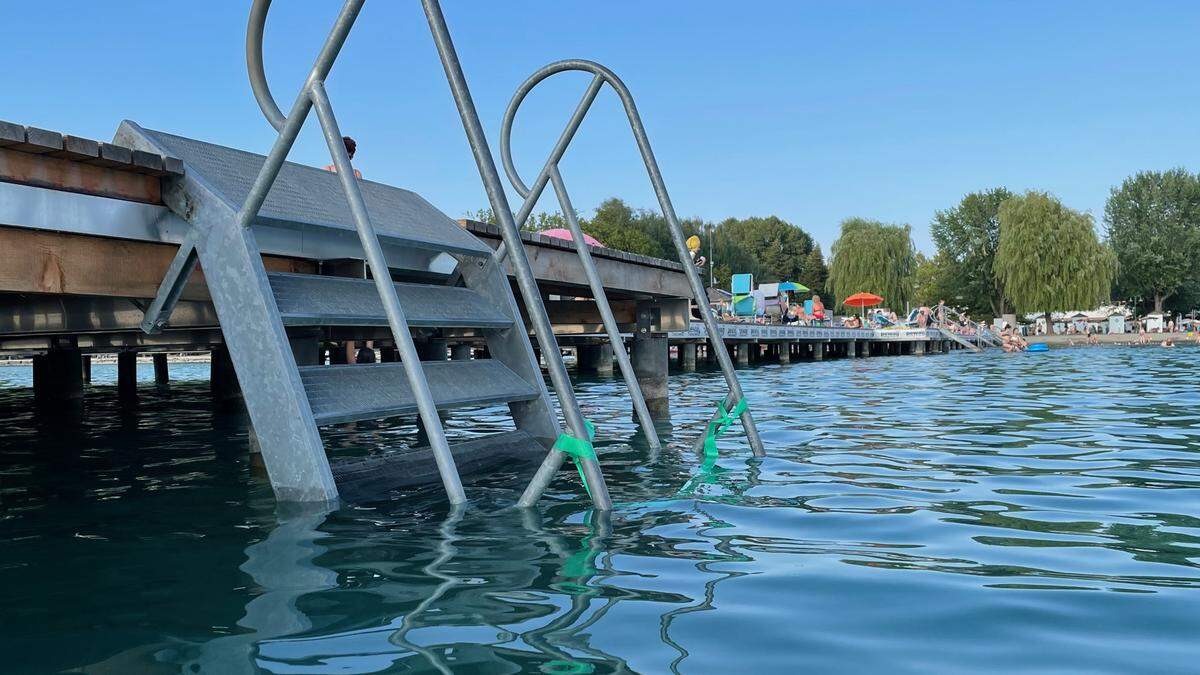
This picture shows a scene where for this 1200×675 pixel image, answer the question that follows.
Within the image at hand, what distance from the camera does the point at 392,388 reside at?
480 centimetres

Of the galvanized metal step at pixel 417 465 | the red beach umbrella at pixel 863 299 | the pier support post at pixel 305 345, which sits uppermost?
the red beach umbrella at pixel 863 299

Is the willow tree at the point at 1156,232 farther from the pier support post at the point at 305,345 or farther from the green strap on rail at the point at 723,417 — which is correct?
the pier support post at the point at 305,345

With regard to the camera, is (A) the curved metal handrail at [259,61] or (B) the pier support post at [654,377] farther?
(B) the pier support post at [654,377]

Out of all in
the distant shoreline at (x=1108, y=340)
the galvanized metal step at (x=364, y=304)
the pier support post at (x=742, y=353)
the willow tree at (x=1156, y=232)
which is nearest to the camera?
the galvanized metal step at (x=364, y=304)

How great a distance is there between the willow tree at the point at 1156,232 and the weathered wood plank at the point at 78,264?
74693 millimetres

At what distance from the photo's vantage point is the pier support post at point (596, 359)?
82.5 feet

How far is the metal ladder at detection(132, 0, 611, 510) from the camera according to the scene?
4273 millimetres

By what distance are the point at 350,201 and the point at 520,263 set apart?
2.99ft

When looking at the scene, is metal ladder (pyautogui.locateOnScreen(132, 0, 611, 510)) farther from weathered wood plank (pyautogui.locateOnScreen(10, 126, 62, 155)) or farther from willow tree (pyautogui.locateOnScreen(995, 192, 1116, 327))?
willow tree (pyautogui.locateOnScreen(995, 192, 1116, 327))

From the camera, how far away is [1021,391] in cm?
1420

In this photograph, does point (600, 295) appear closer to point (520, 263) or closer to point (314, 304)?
point (314, 304)

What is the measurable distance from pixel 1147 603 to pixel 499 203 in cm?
284

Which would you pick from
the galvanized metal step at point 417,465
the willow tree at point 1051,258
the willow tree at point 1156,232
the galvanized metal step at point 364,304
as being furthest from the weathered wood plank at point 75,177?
the willow tree at point 1156,232

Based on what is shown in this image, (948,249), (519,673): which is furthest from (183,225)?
(948,249)
